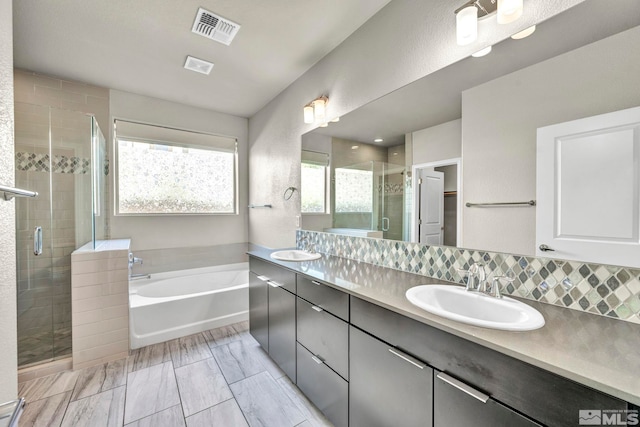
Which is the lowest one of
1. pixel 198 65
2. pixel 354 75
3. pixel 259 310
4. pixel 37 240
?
pixel 259 310

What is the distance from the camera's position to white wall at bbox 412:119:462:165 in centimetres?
138

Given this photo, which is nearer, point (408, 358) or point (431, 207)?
point (408, 358)

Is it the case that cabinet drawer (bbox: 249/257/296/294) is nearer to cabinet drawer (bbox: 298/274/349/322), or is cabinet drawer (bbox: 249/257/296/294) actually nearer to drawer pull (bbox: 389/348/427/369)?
cabinet drawer (bbox: 298/274/349/322)

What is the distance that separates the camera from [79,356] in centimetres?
209

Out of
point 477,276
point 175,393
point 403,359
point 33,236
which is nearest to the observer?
point 403,359

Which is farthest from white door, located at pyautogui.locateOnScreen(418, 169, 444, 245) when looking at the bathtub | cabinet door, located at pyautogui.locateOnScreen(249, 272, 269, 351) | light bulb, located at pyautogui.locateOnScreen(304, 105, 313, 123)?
the bathtub

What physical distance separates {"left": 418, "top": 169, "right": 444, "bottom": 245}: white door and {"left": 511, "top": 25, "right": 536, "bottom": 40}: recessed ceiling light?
0.66 meters

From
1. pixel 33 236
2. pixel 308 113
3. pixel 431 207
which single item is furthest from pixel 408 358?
pixel 33 236

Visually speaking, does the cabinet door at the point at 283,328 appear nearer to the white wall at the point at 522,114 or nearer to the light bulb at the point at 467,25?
the white wall at the point at 522,114

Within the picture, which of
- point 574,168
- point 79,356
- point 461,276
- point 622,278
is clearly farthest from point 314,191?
point 79,356

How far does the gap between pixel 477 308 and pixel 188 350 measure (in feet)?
7.75

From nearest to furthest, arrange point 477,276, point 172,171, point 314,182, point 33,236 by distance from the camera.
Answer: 1. point 477,276
2. point 33,236
3. point 314,182
4. point 172,171

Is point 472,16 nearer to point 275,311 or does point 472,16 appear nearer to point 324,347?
point 324,347

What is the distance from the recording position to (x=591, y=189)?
37.1 inches
